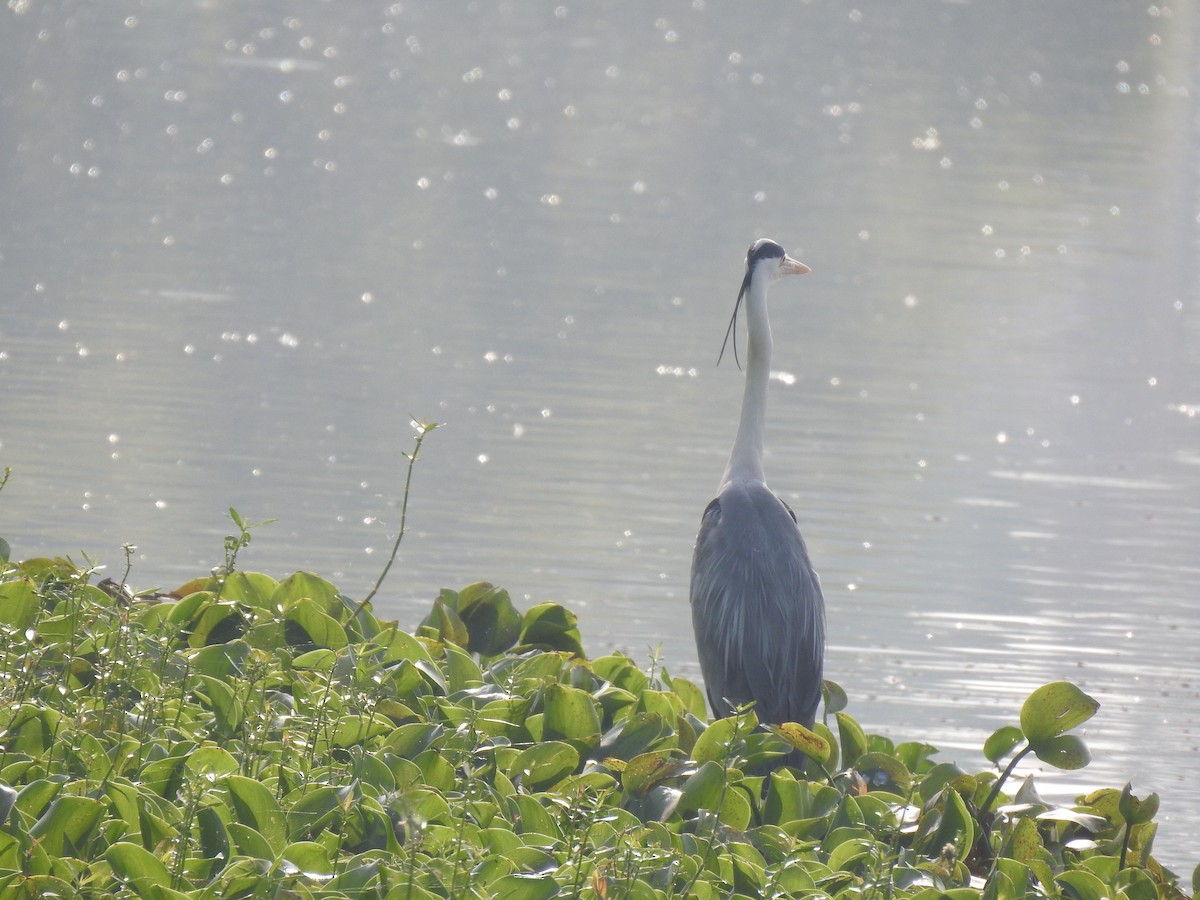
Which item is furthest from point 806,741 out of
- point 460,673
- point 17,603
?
point 17,603

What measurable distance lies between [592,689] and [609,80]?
68.9ft

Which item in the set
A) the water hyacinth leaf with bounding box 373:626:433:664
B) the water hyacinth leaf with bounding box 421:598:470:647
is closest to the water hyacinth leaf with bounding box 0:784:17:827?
the water hyacinth leaf with bounding box 373:626:433:664

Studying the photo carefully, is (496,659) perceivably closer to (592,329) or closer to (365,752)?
(365,752)

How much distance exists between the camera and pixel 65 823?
2.91 metres

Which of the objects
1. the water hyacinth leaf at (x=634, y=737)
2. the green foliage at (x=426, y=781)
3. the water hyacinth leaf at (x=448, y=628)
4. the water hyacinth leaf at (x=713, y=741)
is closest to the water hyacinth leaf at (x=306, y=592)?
the green foliage at (x=426, y=781)

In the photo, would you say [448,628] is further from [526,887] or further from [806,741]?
Answer: [526,887]

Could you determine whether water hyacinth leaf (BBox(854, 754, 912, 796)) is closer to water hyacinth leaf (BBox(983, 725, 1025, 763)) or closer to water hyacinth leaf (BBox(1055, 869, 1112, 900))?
water hyacinth leaf (BBox(983, 725, 1025, 763))

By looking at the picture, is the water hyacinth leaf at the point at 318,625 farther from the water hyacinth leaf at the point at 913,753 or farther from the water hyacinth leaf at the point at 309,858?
the water hyacinth leaf at the point at 913,753

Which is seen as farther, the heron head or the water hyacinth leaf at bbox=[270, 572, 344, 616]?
the heron head

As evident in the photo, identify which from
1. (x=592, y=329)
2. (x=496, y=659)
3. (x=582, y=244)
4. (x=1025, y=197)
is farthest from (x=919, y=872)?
(x=1025, y=197)

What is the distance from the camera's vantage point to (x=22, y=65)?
19188mm

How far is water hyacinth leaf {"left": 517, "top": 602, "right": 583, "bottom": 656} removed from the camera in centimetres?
480

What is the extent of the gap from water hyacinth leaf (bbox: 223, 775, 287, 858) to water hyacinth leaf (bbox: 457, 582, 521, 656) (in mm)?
1708

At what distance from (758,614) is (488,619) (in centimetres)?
76
